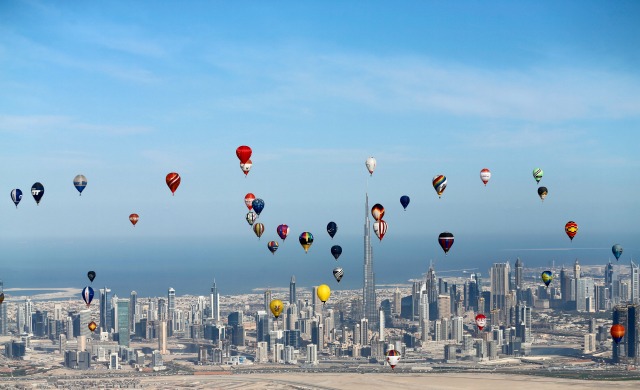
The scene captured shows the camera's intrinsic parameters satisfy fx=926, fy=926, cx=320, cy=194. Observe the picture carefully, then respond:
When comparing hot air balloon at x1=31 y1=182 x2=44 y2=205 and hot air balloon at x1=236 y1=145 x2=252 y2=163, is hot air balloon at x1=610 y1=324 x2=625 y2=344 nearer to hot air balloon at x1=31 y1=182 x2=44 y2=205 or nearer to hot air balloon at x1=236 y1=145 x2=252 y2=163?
hot air balloon at x1=236 y1=145 x2=252 y2=163

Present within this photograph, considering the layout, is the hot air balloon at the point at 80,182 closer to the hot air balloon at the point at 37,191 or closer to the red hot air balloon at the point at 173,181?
the hot air balloon at the point at 37,191

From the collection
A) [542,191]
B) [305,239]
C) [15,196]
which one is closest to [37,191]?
[15,196]

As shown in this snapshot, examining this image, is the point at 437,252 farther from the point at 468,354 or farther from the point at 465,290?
the point at 468,354

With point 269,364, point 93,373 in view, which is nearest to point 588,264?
point 269,364

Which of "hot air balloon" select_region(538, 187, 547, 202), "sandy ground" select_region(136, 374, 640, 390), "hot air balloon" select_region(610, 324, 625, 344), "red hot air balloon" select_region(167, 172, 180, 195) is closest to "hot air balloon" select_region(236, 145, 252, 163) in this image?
"red hot air balloon" select_region(167, 172, 180, 195)

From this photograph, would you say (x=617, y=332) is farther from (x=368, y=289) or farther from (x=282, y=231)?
(x=368, y=289)

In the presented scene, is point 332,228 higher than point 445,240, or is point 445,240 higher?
point 332,228

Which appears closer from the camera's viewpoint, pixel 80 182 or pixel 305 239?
pixel 80 182
